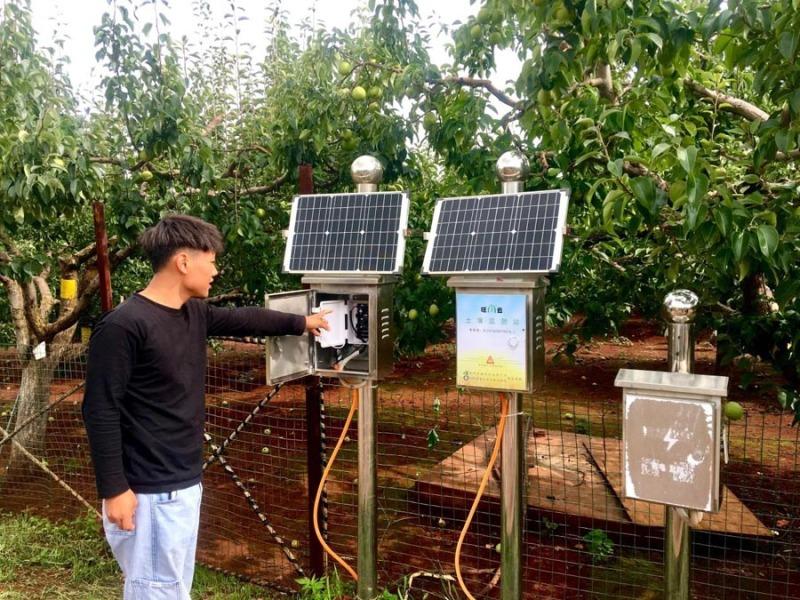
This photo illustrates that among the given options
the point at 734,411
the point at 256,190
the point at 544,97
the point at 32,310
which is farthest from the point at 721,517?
the point at 32,310

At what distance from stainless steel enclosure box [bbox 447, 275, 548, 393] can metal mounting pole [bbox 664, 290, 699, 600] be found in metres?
0.40

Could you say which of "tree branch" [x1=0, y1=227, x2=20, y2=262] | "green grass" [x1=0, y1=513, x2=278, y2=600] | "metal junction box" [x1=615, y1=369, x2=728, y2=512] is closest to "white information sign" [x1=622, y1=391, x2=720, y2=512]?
"metal junction box" [x1=615, y1=369, x2=728, y2=512]

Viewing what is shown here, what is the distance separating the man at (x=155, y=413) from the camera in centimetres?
210

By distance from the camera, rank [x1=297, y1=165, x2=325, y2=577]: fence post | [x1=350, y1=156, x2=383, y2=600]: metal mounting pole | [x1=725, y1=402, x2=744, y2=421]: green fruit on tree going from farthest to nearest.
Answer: [x1=297, y1=165, x2=325, y2=577]: fence post, [x1=725, y1=402, x2=744, y2=421]: green fruit on tree, [x1=350, y1=156, x2=383, y2=600]: metal mounting pole

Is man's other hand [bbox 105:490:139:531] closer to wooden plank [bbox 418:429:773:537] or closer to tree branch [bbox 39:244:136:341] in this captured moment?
wooden plank [bbox 418:429:773:537]

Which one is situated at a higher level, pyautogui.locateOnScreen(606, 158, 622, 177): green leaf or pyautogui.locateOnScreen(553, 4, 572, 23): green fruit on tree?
pyautogui.locateOnScreen(553, 4, 572, 23): green fruit on tree

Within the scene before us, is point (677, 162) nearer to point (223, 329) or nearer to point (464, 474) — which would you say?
point (223, 329)

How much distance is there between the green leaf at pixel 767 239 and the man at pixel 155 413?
5.46 feet

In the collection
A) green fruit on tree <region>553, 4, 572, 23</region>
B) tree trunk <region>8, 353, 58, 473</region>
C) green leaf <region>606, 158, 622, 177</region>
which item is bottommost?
tree trunk <region>8, 353, 58, 473</region>

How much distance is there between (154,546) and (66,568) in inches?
74.0

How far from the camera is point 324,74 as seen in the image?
412cm

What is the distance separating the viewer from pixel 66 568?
372 centimetres

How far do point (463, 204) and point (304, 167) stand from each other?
931 millimetres

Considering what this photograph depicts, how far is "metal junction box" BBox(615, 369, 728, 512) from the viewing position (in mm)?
1941
